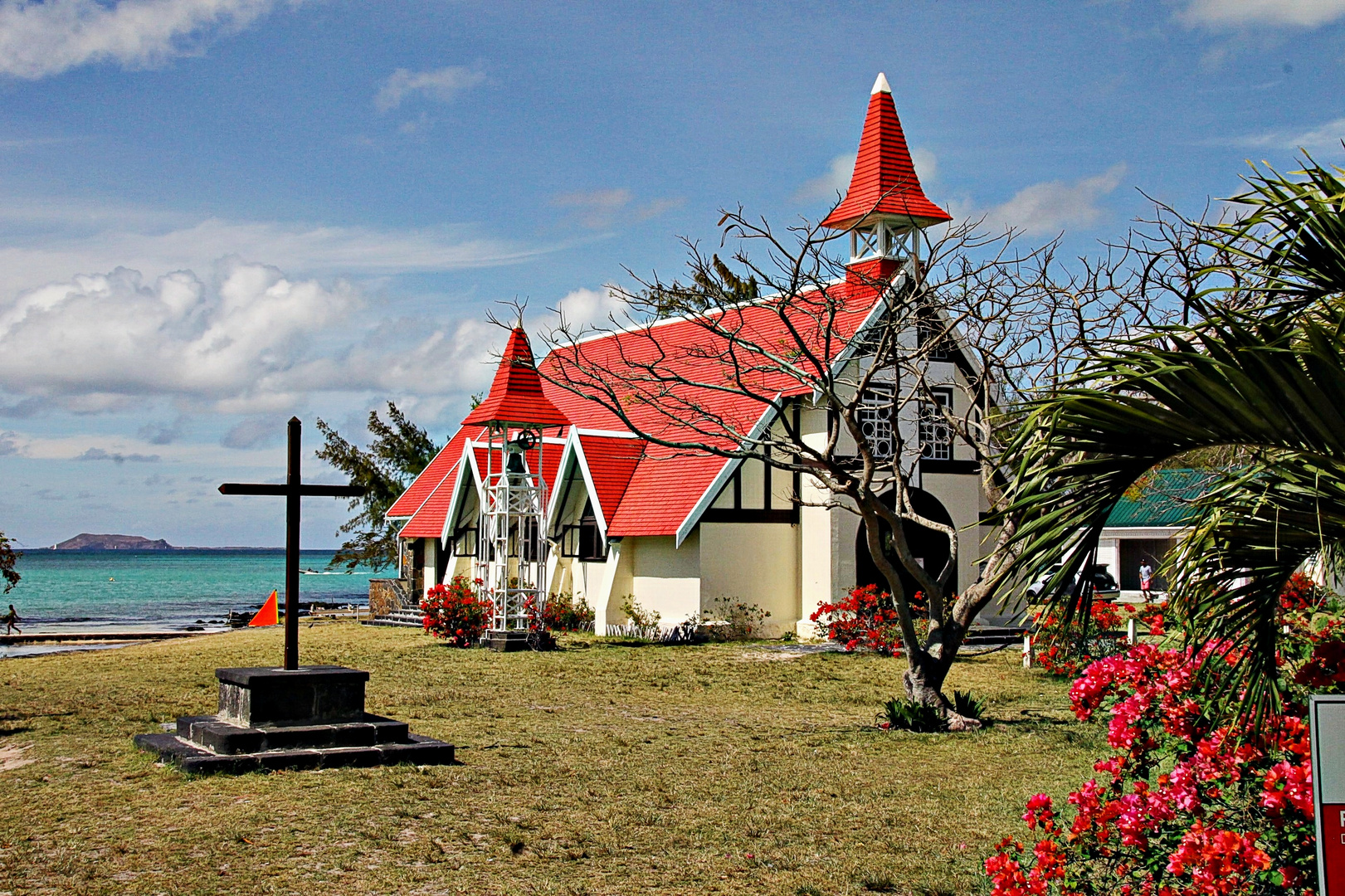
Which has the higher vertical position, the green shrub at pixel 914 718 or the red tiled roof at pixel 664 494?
the red tiled roof at pixel 664 494

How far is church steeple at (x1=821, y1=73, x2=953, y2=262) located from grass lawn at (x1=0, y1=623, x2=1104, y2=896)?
12.5 metres

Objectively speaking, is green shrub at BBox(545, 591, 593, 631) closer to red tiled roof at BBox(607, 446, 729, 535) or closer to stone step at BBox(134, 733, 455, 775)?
red tiled roof at BBox(607, 446, 729, 535)

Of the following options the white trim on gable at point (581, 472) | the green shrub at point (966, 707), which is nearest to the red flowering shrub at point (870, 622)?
the green shrub at point (966, 707)

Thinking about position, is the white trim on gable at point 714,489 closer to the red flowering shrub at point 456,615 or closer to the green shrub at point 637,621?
the green shrub at point 637,621

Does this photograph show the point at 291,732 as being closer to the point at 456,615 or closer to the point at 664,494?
the point at 456,615

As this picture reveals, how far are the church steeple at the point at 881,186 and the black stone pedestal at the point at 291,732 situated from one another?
707 inches

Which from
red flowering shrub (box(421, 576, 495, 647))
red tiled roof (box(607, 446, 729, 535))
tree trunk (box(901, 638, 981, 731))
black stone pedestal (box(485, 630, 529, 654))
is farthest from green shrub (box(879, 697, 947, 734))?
red flowering shrub (box(421, 576, 495, 647))

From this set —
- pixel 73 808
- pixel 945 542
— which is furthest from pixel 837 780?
pixel 945 542

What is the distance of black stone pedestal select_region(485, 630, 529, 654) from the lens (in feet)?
76.1

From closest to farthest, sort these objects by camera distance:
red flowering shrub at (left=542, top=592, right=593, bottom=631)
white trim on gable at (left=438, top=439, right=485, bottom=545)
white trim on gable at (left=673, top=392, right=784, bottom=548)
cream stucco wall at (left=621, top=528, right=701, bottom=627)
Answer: white trim on gable at (left=673, top=392, right=784, bottom=548), cream stucco wall at (left=621, top=528, right=701, bottom=627), red flowering shrub at (left=542, top=592, right=593, bottom=631), white trim on gable at (left=438, top=439, right=485, bottom=545)

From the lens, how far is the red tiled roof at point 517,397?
2486 centimetres

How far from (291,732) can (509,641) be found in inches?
494

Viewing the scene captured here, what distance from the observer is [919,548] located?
27.9 meters

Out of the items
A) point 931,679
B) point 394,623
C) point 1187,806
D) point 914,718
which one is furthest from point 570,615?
point 1187,806
